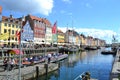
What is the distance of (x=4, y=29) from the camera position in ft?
311

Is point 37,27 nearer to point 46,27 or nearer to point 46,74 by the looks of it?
point 46,27

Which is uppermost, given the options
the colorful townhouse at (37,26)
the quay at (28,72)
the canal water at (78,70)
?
the colorful townhouse at (37,26)

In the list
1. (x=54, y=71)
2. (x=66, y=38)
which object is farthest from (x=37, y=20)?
(x=54, y=71)

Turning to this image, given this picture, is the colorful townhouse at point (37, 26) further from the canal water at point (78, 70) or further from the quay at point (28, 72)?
the quay at point (28, 72)

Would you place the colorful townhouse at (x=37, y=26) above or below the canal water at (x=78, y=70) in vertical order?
above

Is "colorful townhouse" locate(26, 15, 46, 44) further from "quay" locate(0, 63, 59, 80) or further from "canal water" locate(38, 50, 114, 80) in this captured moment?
"quay" locate(0, 63, 59, 80)

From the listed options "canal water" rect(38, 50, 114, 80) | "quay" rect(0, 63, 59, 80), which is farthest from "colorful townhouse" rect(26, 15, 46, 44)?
"quay" rect(0, 63, 59, 80)

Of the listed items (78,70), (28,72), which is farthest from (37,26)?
(28,72)

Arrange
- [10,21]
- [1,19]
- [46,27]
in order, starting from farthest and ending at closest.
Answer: [46,27] → [10,21] → [1,19]

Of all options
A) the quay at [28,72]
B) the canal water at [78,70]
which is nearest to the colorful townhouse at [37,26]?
the canal water at [78,70]

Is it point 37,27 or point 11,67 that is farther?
point 37,27

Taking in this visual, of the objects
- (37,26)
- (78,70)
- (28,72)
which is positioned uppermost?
(37,26)

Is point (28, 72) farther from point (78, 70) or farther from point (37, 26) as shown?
point (37, 26)

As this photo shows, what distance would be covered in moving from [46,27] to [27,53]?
61398 mm
